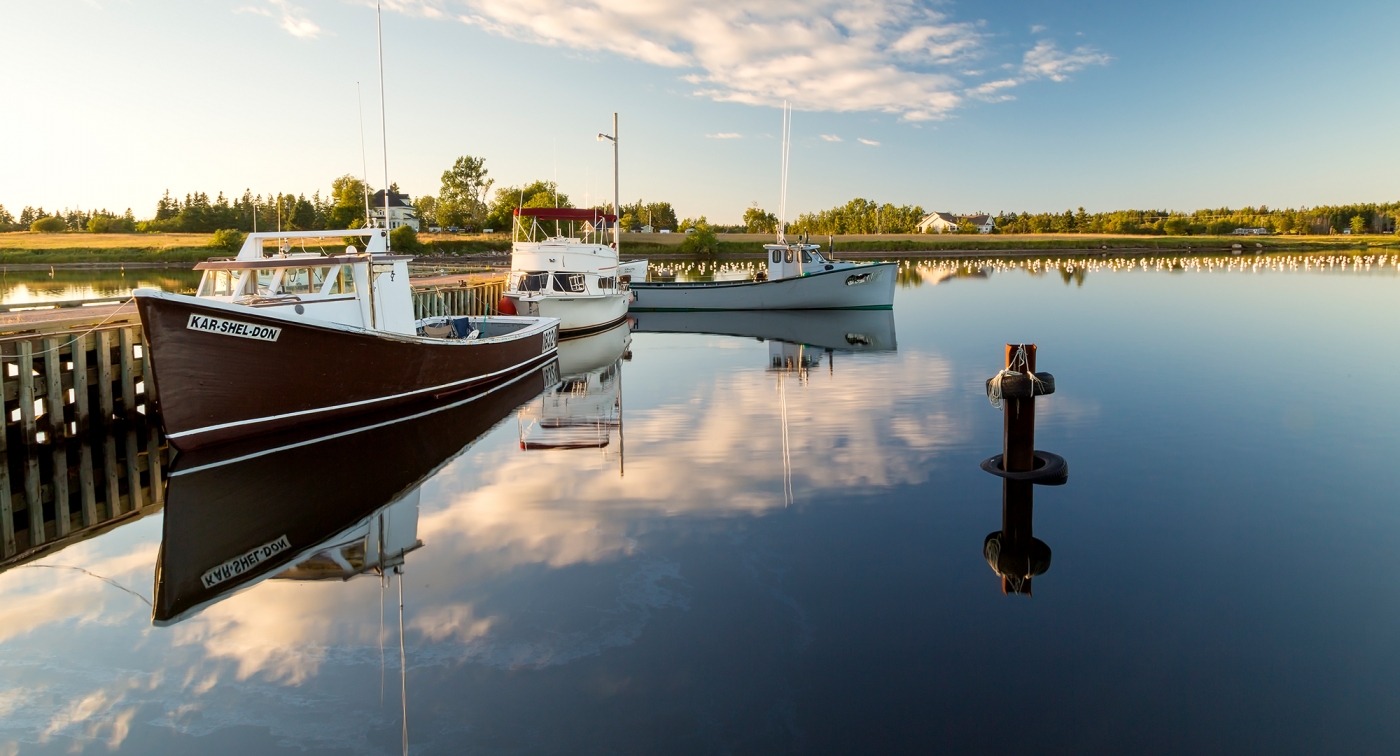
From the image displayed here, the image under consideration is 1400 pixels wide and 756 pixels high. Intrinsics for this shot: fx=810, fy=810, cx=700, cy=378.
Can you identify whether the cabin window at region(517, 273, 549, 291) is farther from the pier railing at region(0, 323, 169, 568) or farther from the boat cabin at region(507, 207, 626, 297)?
the pier railing at region(0, 323, 169, 568)

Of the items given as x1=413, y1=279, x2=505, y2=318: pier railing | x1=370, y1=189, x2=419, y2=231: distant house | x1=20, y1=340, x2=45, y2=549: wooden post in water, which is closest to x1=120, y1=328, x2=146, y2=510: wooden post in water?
x1=20, y1=340, x2=45, y2=549: wooden post in water

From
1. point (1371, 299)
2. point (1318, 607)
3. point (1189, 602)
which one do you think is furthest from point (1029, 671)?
point (1371, 299)

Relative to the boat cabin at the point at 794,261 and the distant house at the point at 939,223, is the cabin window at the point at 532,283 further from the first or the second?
the distant house at the point at 939,223

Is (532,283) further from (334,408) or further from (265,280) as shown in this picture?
(334,408)

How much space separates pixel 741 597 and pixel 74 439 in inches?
Result: 440

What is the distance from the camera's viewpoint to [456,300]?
1129 inches

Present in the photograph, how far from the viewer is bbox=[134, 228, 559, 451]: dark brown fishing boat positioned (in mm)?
11188

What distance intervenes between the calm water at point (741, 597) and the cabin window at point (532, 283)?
12343 millimetres

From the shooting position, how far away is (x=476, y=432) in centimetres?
1389

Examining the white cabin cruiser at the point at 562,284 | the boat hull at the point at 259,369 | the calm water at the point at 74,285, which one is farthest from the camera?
the calm water at the point at 74,285

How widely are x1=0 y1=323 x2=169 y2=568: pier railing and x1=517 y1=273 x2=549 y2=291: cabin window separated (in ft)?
43.6

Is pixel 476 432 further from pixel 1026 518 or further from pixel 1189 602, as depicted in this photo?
pixel 1189 602

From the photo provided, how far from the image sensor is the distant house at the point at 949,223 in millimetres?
162750

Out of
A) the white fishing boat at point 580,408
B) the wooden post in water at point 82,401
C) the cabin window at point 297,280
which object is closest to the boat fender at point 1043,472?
the white fishing boat at point 580,408
